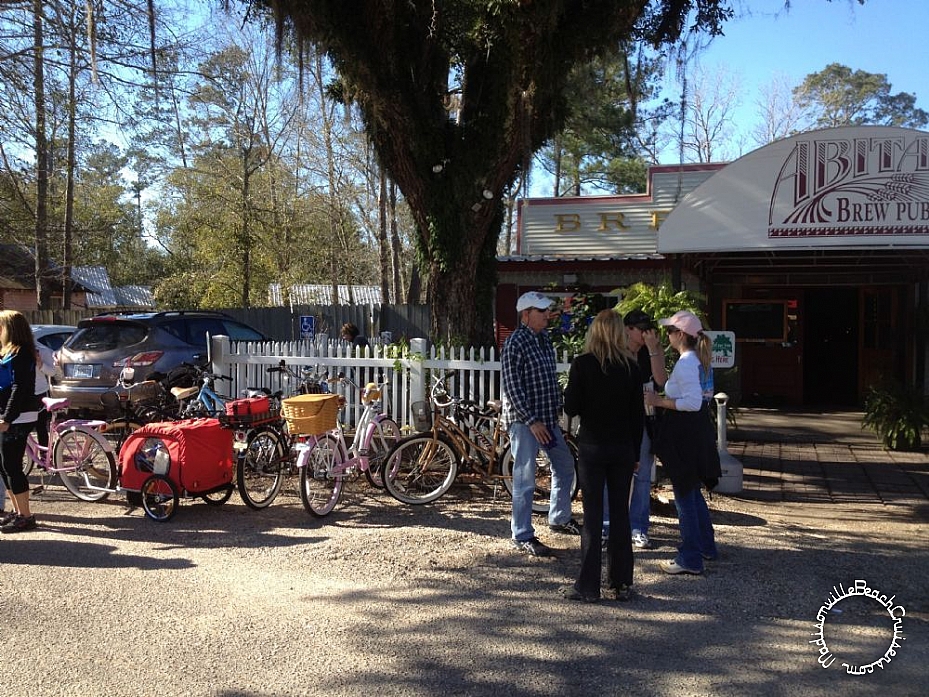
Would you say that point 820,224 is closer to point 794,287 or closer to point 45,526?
point 794,287

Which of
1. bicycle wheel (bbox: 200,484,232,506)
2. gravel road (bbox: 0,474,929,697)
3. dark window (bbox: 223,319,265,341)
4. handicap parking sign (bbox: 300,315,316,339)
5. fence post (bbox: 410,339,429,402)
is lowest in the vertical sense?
gravel road (bbox: 0,474,929,697)

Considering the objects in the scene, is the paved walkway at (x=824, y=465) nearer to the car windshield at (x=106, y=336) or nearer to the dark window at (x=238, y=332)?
the dark window at (x=238, y=332)

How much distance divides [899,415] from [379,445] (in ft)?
21.5

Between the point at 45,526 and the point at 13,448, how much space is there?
0.77 meters

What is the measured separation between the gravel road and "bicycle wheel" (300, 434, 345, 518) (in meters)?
0.15

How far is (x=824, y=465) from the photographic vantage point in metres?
9.24

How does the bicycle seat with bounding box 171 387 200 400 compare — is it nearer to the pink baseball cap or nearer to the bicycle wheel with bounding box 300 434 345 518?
the bicycle wheel with bounding box 300 434 345 518

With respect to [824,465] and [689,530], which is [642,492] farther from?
[824,465]

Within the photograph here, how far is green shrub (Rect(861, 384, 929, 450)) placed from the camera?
9844mm

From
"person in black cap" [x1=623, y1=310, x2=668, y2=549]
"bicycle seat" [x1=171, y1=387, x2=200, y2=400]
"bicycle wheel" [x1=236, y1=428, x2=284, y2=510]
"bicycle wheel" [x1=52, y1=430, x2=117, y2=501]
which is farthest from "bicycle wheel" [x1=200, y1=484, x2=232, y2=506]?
"person in black cap" [x1=623, y1=310, x2=668, y2=549]

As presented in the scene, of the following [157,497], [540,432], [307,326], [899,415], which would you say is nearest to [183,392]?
[157,497]

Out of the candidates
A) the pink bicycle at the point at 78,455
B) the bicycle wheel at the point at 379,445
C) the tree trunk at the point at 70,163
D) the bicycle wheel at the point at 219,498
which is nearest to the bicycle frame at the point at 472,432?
the bicycle wheel at the point at 379,445

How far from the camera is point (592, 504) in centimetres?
483

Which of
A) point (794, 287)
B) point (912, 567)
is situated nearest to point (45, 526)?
point (912, 567)
